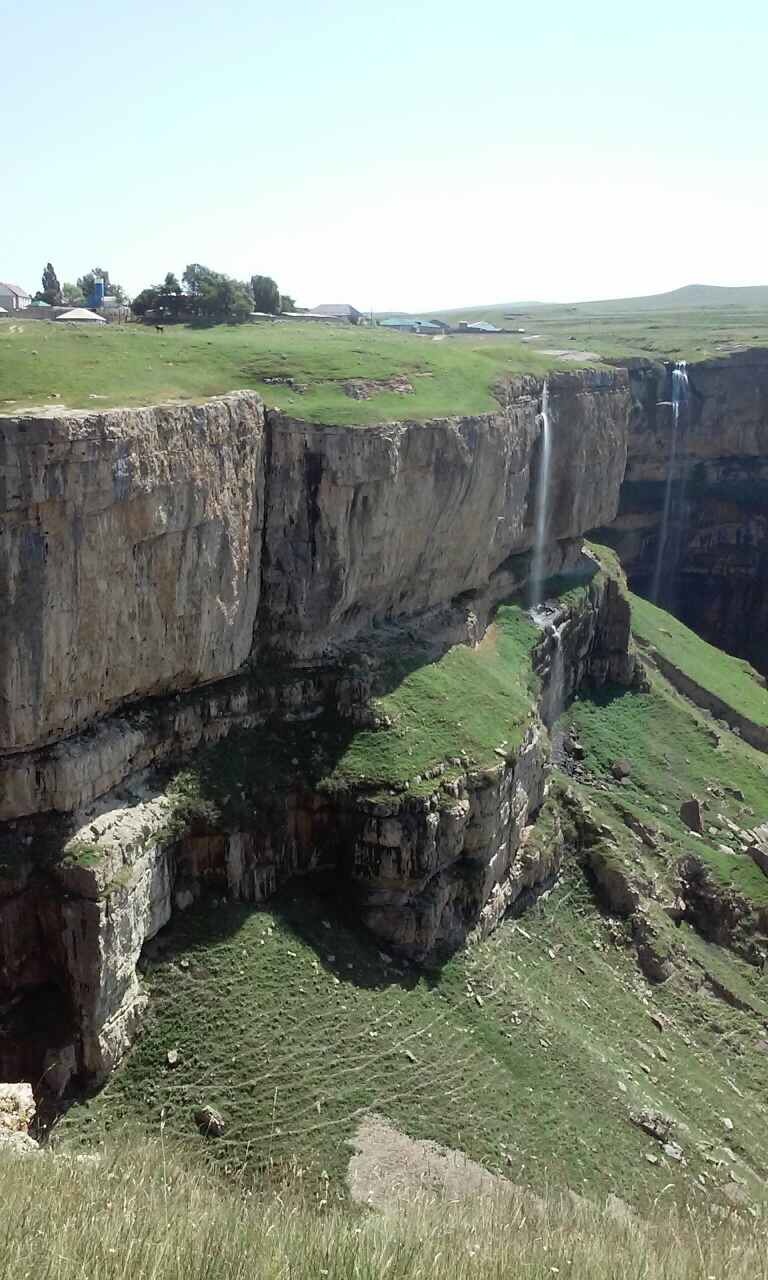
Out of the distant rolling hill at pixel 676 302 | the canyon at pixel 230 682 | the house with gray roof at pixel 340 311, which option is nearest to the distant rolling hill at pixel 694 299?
the distant rolling hill at pixel 676 302

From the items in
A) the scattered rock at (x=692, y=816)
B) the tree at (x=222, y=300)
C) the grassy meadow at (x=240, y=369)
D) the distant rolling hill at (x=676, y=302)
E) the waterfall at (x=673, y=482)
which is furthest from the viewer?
the distant rolling hill at (x=676, y=302)

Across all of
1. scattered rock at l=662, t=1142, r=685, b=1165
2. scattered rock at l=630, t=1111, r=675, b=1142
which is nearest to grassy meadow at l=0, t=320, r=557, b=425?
scattered rock at l=630, t=1111, r=675, b=1142

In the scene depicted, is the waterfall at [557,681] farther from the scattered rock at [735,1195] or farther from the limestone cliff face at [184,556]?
the scattered rock at [735,1195]

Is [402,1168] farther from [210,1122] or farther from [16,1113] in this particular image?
[16,1113]

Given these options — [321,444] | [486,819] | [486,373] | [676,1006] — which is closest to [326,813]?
[486,819]

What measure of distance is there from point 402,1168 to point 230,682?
11015mm

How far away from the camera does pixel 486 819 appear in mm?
28000

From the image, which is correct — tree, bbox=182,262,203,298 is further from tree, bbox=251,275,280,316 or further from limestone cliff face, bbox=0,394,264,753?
limestone cliff face, bbox=0,394,264,753

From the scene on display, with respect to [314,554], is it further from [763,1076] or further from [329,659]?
[763,1076]

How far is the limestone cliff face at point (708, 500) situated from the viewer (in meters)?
65.2

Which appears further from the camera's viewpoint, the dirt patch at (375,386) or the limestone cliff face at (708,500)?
the limestone cliff face at (708,500)

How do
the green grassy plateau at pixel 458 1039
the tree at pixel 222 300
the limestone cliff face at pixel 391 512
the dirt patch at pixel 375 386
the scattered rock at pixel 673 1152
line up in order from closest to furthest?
1. the green grassy plateau at pixel 458 1039
2. the scattered rock at pixel 673 1152
3. the limestone cliff face at pixel 391 512
4. the dirt patch at pixel 375 386
5. the tree at pixel 222 300

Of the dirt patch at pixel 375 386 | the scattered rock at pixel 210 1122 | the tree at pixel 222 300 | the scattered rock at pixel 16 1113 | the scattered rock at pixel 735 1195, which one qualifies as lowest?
the scattered rock at pixel 735 1195

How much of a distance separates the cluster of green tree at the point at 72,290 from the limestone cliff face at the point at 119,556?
2995 centimetres
